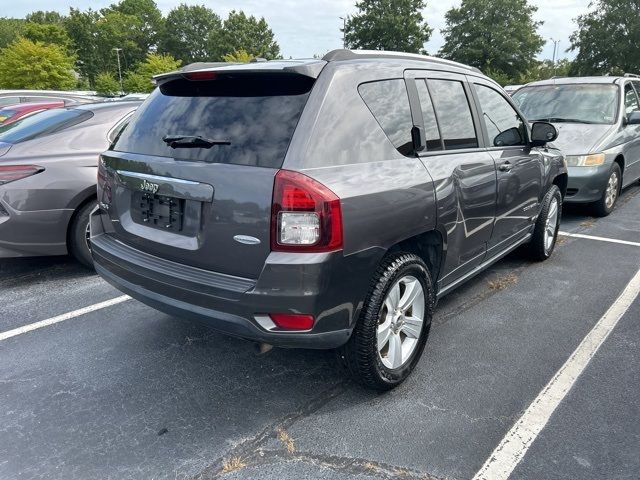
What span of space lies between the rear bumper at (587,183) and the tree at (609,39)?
46.4 m

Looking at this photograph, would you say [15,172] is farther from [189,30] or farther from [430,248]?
[189,30]

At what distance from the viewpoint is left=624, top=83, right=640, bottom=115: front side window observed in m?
7.48

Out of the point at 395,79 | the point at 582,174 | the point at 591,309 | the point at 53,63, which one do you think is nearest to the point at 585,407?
the point at 591,309

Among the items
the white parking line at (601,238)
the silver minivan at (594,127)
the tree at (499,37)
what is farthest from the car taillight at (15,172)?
the tree at (499,37)

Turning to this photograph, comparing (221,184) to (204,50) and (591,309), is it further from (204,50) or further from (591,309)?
(204,50)

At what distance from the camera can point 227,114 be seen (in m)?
2.60

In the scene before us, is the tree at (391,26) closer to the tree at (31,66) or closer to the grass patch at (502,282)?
the tree at (31,66)

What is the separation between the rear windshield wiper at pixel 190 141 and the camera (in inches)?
99.7

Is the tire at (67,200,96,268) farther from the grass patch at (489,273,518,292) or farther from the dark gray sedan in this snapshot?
the grass patch at (489,273,518,292)

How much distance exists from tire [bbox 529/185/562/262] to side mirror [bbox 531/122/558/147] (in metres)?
0.69

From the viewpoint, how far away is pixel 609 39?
45000mm

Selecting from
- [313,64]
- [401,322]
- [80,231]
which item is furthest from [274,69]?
[80,231]

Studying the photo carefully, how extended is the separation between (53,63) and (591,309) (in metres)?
46.0

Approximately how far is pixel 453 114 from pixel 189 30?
3675 inches
